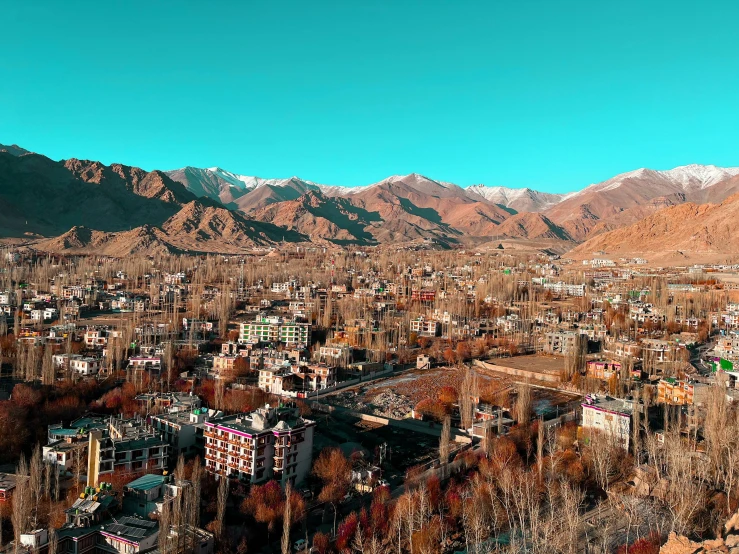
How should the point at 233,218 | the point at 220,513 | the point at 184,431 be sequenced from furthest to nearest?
the point at 233,218 → the point at 184,431 → the point at 220,513

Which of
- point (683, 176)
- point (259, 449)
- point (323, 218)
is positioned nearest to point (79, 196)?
point (323, 218)

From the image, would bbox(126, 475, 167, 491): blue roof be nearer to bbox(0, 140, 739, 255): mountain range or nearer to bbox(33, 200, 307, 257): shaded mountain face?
bbox(33, 200, 307, 257): shaded mountain face

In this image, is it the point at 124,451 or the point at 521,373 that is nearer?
the point at 124,451

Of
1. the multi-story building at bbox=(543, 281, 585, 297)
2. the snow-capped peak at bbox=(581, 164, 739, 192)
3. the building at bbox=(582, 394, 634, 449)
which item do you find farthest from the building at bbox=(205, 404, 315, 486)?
the snow-capped peak at bbox=(581, 164, 739, 192)

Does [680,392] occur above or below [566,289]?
below

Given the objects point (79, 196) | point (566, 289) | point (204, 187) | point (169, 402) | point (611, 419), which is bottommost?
point (169, 402)

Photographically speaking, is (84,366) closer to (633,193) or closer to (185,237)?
(185,237)
